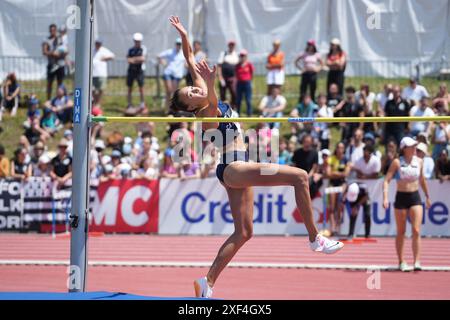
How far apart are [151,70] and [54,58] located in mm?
2254

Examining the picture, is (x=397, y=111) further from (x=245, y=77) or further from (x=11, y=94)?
(x=11, y=94)

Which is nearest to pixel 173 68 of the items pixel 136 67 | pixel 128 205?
pixel 136 67

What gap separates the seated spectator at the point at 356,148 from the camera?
16.2 m

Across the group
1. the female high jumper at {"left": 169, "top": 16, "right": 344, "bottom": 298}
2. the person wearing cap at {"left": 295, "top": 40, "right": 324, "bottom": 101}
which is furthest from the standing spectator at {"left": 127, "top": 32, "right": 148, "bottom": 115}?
the female high jumper at {"left": 169, "top": 16, "right": 344, "bottom": 298}

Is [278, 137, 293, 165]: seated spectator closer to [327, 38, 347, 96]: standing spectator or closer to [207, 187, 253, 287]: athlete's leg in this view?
[327, 38, 347, 96]: standing spectator

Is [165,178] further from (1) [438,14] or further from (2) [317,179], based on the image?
(1) [438,14]

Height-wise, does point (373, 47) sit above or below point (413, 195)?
above

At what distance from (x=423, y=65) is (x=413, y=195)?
330 inches

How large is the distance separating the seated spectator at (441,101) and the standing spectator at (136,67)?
597 cm

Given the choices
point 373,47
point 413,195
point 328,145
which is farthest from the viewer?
point 373,47

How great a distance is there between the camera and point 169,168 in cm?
1672

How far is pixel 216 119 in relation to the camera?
8.09 meters

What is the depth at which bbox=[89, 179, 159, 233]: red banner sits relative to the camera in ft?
54.1

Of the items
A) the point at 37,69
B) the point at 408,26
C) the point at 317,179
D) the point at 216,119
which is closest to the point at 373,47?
the point at 408,26
